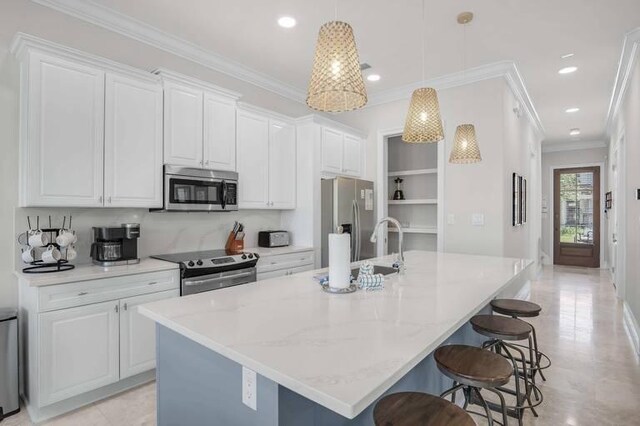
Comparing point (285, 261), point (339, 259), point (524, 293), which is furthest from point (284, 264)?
point (524, 293)

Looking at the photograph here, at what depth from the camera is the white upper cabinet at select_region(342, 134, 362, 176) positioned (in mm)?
4766

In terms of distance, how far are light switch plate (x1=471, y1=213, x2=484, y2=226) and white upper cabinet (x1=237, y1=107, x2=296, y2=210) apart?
2142 mm

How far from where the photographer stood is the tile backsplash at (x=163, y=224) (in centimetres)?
267

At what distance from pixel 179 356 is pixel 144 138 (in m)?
2.07

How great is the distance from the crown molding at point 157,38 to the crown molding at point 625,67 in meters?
3.63

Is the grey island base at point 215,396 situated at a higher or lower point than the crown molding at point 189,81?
lower

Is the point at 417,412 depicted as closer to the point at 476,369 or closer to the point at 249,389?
the point at 476,369

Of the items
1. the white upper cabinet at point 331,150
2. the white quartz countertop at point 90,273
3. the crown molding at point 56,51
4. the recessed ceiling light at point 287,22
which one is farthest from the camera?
the white upper cabinet at point 331,150

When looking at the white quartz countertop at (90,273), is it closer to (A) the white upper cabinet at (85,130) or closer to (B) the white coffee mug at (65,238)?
(B) the white coffee mug at (65,238)

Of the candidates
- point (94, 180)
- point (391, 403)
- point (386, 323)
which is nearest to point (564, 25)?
point (386, 323)

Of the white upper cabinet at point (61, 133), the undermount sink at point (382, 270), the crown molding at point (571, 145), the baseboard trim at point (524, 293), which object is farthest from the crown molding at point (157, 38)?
the crown molding at point (571, 145)

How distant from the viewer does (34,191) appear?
2.36 meters

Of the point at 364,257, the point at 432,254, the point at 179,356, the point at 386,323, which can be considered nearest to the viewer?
the point at 386,323

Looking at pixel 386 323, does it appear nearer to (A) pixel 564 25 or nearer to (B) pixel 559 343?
(B) pixel 559 343
